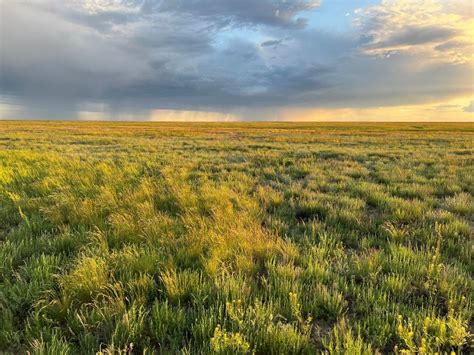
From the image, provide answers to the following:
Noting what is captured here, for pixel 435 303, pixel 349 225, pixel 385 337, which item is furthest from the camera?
pixel 349 225

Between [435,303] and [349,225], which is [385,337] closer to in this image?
[435,303]

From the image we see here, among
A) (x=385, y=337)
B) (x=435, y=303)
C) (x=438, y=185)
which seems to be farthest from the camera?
(x=438, y=185)

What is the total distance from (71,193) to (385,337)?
23.5ft

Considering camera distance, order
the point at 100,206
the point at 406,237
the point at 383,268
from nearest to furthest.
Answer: the point at 383,268 → the point at 406,237 → the point at 100,206

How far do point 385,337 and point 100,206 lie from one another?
222 inches

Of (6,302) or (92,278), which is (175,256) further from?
(6,302)

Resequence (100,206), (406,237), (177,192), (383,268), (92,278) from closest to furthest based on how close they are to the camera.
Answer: (92,278) < (383,268) < (406,237) < (100,206) < (177,192)

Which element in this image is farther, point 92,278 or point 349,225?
point 349,225

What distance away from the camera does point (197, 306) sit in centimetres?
318

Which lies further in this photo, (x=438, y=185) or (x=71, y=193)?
(x=438, y=185)

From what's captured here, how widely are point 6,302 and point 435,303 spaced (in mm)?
4329

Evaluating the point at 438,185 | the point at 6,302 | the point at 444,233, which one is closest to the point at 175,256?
the point at 6,302

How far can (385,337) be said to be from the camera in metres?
2.69

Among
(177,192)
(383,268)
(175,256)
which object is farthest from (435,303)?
(177,192)
